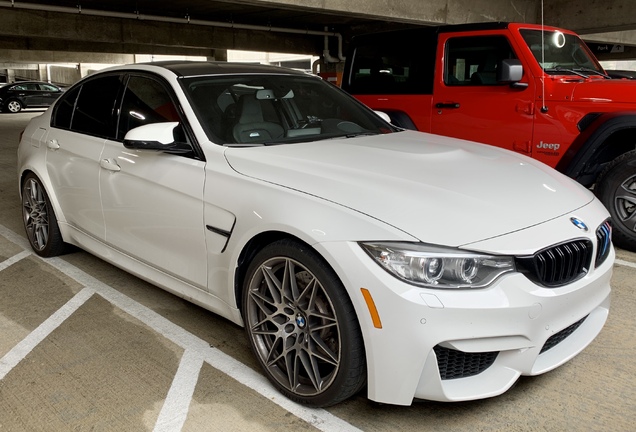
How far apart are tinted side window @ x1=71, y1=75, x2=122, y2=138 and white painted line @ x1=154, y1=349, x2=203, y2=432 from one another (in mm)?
1681

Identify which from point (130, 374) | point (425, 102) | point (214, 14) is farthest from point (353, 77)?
point (214, 14)

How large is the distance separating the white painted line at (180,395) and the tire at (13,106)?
26165mm

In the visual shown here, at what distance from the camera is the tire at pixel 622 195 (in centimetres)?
499

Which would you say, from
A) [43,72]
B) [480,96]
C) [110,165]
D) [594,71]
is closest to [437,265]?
[110,165]

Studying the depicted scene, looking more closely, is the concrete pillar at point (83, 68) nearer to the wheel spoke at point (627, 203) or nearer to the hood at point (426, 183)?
the wheel spoke at point (627, 203)

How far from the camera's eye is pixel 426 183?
2789mm

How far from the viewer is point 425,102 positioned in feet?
21.5

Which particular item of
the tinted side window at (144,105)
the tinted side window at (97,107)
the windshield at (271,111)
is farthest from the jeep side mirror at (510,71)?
the tinted side window at (97,107)

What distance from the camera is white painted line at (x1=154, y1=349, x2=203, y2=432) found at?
106 inches

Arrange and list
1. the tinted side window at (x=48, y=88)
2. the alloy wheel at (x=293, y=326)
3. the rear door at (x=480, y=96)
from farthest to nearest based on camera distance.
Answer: the tinted side window at (x=48, y=88) → the rear door at (x=480, y=96) → the alloy wheel at (x=293, y=326)

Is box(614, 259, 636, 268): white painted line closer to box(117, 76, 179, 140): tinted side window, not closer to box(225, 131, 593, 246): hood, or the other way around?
box(225, 131, 593, 246): hood

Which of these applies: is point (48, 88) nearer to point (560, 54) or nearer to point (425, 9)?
point (425, 9)

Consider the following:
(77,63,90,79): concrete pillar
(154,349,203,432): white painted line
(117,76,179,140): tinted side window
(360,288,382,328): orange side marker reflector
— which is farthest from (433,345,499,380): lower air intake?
(77,63,90,79): concrete pillar

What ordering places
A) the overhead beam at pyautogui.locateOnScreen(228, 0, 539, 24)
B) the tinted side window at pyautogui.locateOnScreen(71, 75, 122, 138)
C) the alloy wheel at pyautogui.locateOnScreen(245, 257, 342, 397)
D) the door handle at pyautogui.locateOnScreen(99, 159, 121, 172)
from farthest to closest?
the overhead beam at pyautogui.locateOnScreen(228, 0, 539, 24)
the tinted side window at pyautogui.locateOnScreen(71, 75, 122, 138)
the door handle at pyautogui.locateOnScreen(99, 159, 121, 172)
the alloy wheel at pyautogui.locateOnScreen(245, 257, 342, 397)
